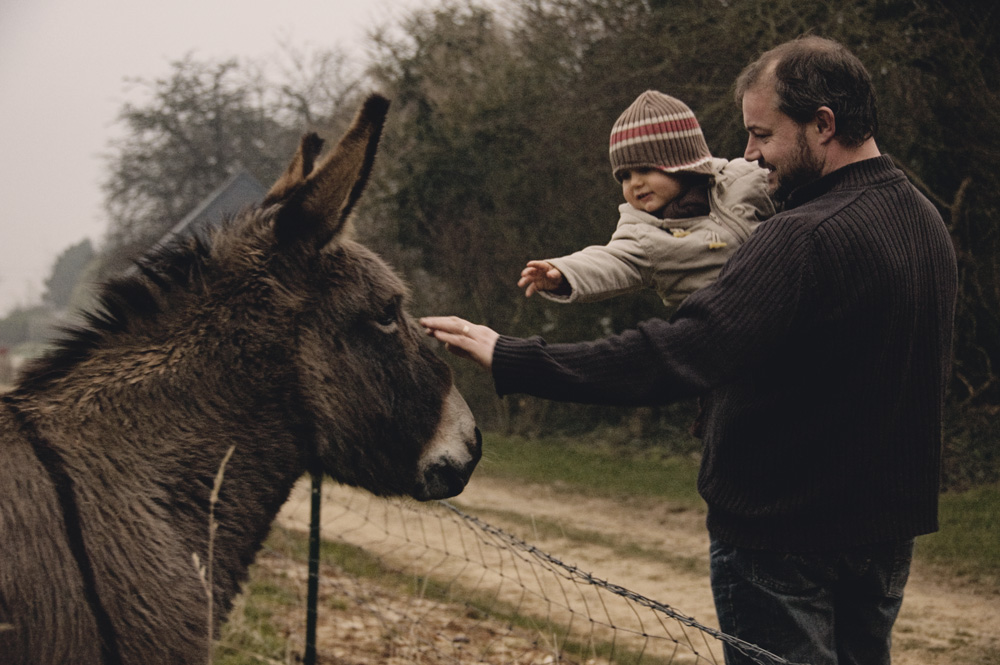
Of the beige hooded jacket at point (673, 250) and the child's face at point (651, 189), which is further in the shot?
the child's face at point (651, 189)

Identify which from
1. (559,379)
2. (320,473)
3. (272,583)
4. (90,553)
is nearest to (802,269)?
(559,379)

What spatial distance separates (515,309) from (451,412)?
12618 mm

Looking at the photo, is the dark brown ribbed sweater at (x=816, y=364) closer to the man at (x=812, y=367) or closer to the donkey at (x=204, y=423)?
the man at (x=812, y=367)

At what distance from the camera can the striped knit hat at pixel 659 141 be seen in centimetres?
300

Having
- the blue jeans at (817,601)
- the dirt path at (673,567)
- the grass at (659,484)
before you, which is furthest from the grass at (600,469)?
the blue jeans at (817,601)

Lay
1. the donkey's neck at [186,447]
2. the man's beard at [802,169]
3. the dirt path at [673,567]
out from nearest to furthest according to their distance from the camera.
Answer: the donkey's neck at [186,447]
the man's beard at [802,169]
the dirt path at [673,567]

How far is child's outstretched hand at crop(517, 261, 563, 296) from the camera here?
2627 millimetres

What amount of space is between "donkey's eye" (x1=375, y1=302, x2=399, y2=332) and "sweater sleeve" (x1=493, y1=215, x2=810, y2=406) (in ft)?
2.10

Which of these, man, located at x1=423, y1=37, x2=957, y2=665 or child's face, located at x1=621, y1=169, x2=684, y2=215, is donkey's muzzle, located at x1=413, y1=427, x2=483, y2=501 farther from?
child's face, located at x1=621, y1=169, x2=684, y2=215

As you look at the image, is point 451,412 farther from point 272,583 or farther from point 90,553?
point 272,583

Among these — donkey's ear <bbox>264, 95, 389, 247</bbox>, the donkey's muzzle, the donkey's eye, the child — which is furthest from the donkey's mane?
the child

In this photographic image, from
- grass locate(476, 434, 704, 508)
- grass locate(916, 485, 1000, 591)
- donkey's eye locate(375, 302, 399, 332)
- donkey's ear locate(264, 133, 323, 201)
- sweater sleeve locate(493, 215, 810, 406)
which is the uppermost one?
donkey's ear locate(264, 133, 323, 201)

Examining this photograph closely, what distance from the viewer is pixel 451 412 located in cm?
266

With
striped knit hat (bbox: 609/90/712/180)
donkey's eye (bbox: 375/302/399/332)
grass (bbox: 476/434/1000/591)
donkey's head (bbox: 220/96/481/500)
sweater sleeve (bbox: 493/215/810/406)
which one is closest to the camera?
sweater sleeve (bbox: 493/215/810/406)
